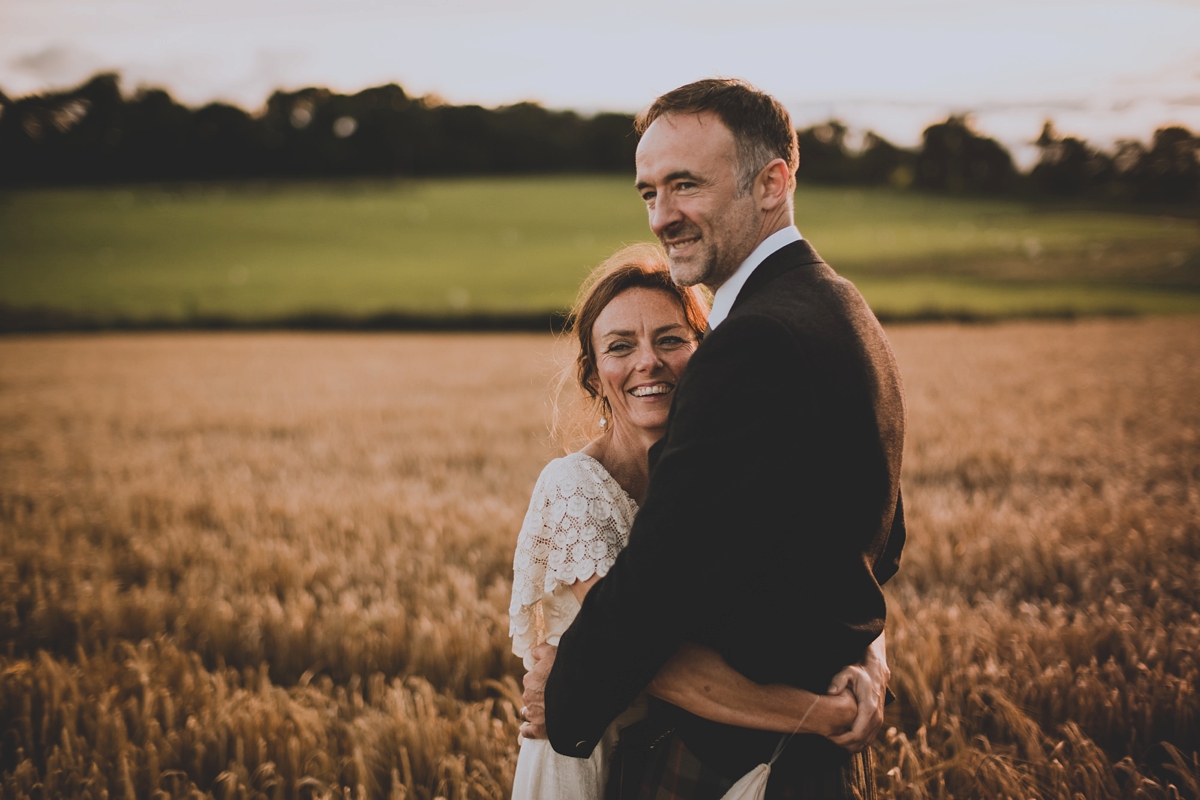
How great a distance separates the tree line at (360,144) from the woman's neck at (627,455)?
66267mm

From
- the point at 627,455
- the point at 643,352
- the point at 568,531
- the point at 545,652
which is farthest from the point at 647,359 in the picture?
the point at 545,652

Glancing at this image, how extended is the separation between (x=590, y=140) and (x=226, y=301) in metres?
63.0

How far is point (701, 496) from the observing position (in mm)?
1505

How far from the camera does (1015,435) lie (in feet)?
28.4

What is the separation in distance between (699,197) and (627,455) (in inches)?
35.7

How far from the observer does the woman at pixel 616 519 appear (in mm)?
1775

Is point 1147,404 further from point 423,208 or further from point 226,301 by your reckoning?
point 423,208

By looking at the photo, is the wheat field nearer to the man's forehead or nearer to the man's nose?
the man's nose

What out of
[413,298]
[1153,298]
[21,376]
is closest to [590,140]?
[413,298]

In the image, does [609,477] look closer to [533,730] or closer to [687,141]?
[533,730]

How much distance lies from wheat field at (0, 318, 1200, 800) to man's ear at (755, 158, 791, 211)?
1.72 meters

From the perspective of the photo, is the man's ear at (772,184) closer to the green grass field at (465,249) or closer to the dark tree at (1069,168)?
the green grass field at (465,249)

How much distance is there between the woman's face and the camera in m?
2.26

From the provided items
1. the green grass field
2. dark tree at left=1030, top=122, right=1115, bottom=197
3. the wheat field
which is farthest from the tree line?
the wheat field
